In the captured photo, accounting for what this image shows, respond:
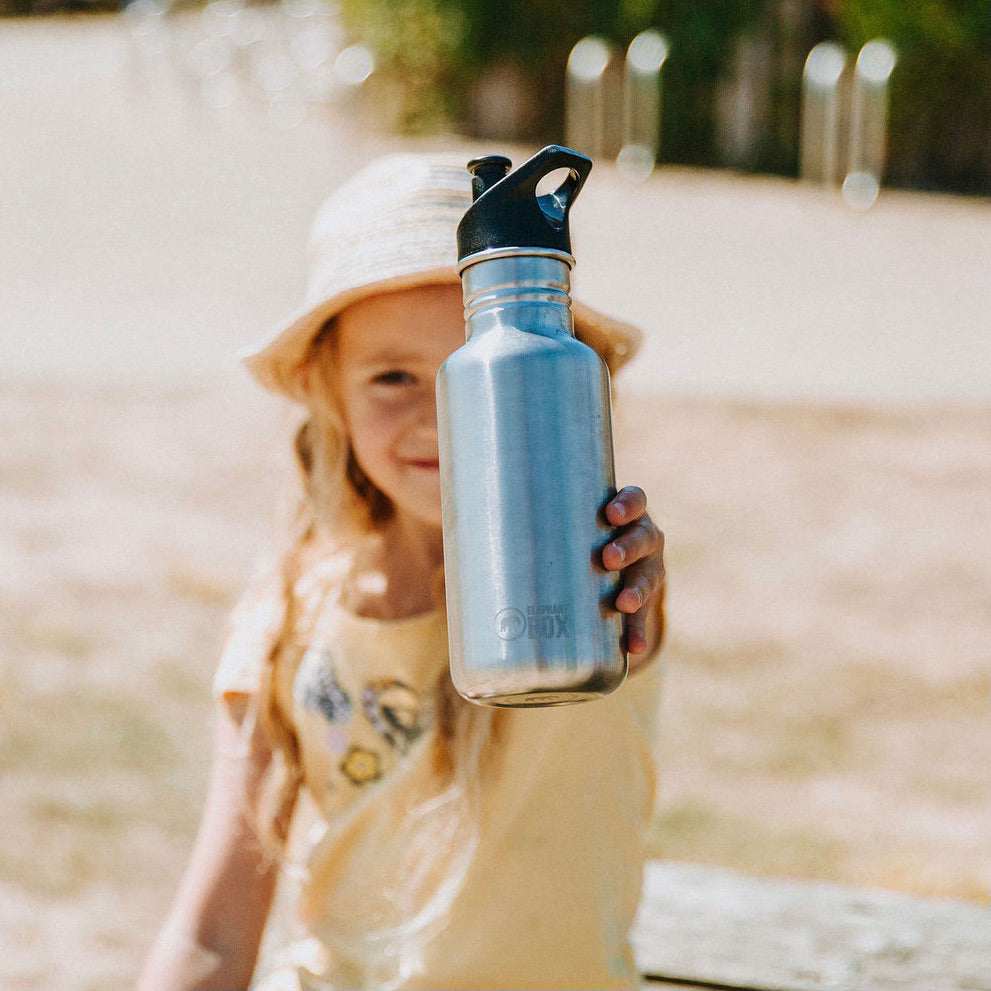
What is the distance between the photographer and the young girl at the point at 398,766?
1.85m

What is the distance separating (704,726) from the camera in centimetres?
437

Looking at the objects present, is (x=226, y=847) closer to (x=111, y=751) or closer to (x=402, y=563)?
Answer: (x=402, y=563)

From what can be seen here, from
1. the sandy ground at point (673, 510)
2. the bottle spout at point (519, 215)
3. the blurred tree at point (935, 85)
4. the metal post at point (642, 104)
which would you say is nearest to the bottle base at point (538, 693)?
the bottle spout at point (519, 215)

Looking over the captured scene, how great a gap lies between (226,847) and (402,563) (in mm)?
483

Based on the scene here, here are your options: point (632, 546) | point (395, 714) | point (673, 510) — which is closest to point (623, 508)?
point (632, 546)

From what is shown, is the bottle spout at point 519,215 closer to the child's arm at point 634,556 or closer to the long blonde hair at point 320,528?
the child's arm at point 634,556

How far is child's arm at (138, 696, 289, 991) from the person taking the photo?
6.07 feet

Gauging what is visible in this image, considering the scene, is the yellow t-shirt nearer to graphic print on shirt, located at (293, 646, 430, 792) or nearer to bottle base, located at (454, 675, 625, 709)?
graphic print on shirt, located at (293, 646, 430, 792)

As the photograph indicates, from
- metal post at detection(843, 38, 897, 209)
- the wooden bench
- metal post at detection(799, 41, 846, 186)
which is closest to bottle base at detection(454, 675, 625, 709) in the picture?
the wooden bench

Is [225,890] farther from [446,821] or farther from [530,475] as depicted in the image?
[530,475]

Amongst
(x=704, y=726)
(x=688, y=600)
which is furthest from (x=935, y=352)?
(x=704, y=726)

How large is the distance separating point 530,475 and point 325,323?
34.9 inches

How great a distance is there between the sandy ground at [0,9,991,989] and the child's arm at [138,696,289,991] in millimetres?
645

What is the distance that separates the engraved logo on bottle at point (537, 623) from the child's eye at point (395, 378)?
2.50 feet
